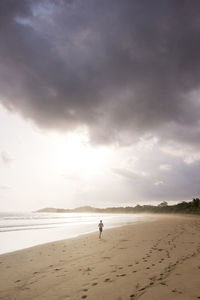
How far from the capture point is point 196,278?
267 inches

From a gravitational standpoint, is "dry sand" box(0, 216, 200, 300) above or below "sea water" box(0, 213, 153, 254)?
above

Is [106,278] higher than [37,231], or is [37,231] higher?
[106,278]

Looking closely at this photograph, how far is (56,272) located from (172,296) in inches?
207

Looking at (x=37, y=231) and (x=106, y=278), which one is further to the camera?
(x=37, y=231)

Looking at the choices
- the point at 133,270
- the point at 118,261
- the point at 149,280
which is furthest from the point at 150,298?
the point at 118,261

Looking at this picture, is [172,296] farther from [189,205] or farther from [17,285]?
[189,205]

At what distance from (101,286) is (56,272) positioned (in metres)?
2.97

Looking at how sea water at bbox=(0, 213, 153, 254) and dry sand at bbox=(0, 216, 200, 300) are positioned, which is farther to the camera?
sea water at bbox=(0, 213, 153, 254)

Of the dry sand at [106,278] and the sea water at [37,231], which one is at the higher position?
the dry sand at [106,278]

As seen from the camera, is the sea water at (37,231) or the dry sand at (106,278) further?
the sea water at (37,231)

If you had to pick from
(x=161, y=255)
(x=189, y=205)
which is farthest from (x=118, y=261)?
(x=189, y=205)

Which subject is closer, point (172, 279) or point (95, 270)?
point (172, 279)

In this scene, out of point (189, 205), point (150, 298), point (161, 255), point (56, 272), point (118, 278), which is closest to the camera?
point (150, 298)

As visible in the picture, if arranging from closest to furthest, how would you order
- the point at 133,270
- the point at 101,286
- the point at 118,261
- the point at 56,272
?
the point at 101,286
the point at 133,270
the point at 56,272
the point at 118,261
